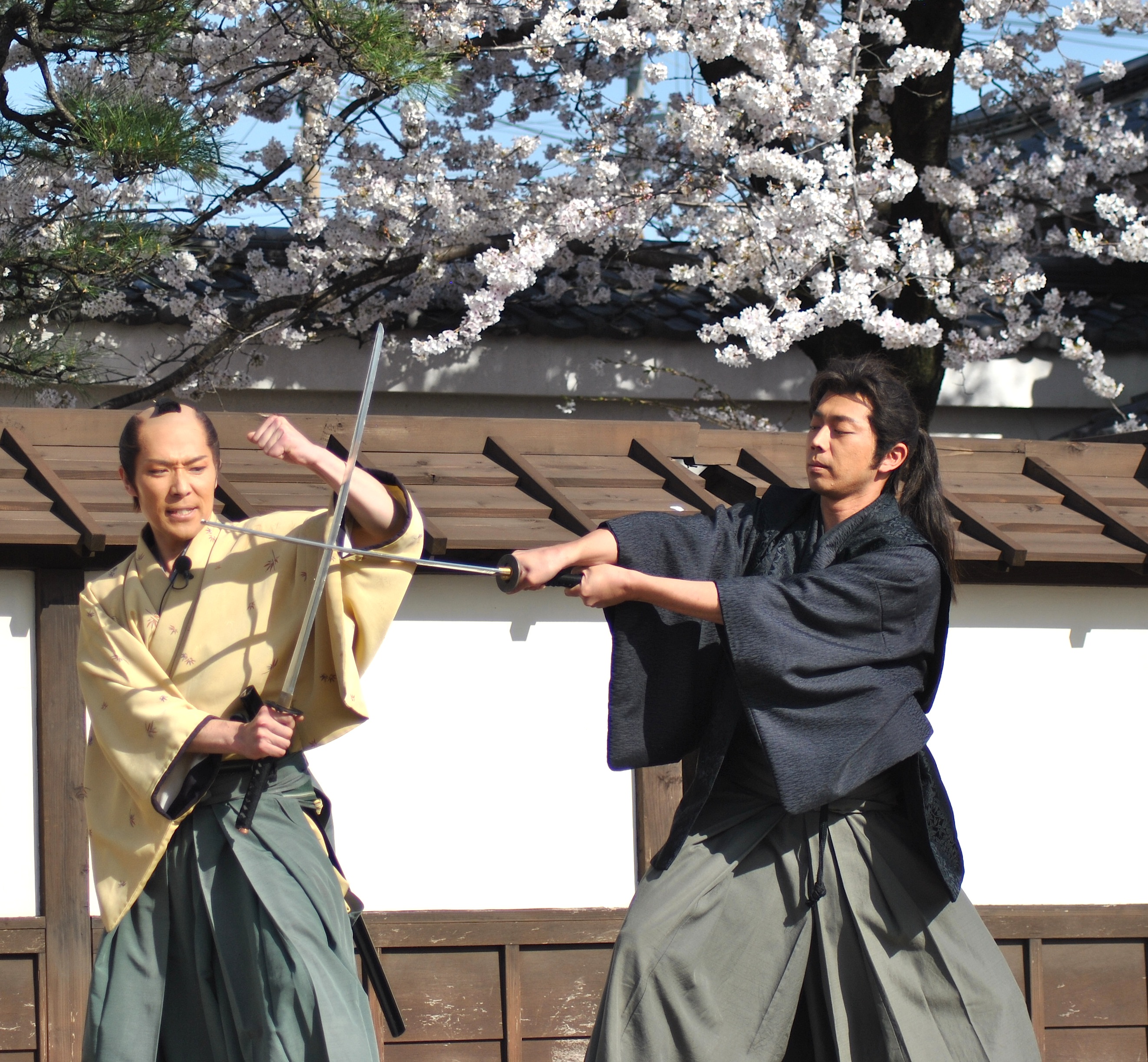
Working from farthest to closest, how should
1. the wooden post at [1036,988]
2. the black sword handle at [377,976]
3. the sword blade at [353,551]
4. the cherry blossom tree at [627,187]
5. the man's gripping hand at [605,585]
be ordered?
the cherry blossom tree at [627,187] → the wooden post at [1036,988] → the black sword handle at [377,976] → the man's gripping hand at [605,585] → the sword blade at [353,551]

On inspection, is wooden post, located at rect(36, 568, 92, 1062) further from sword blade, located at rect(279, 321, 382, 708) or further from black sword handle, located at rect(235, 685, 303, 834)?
sword blade, located at rect(279, 321, 382, 708)

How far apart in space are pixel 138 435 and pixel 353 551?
1.74ft

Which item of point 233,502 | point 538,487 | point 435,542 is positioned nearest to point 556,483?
point 538,487

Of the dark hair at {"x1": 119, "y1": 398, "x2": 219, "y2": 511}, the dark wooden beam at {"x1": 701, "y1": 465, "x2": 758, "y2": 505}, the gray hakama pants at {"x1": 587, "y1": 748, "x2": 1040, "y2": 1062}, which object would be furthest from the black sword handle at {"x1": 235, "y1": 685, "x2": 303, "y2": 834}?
the dark wooden beam at {"x1": 701, "y1": 465, "x2": 758, "y2": 505}

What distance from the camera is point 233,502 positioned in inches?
150

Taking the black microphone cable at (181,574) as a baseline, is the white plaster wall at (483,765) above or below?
below

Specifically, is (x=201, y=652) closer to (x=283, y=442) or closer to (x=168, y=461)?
(x=168, y=461)

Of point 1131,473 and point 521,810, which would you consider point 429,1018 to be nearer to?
point 521,810

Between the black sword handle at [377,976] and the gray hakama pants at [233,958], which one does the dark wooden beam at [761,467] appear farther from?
the gray hakama pants at [233,958]

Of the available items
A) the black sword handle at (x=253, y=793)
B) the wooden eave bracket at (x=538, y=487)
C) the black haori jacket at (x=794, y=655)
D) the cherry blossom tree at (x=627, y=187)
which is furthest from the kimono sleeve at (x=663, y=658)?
the cherry blossom tree at (x=627, y=187)

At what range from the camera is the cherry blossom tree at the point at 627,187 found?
6.25 metres

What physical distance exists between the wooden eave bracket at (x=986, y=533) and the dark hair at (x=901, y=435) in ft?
3.49

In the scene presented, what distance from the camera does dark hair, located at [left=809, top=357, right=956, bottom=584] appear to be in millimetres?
2822

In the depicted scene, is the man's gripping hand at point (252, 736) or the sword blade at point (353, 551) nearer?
the sword blade at point (353, 551)
